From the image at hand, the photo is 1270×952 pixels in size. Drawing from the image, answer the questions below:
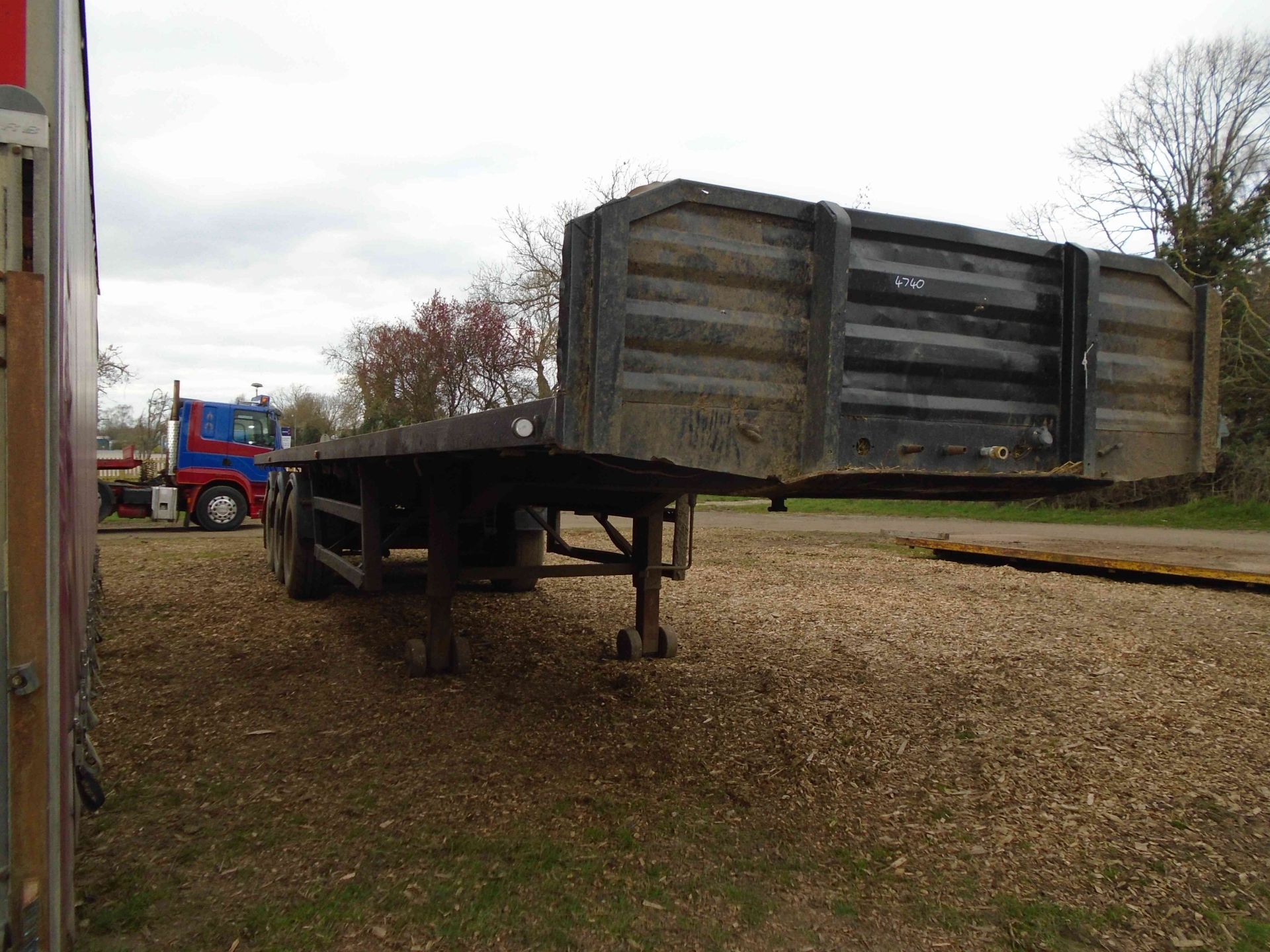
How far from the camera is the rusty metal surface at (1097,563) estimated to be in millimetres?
9062

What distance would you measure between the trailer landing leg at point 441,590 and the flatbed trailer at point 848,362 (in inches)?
45.7

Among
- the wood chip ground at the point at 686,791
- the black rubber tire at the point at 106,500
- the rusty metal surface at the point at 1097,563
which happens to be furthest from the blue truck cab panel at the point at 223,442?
the rusty metal surface at the point at 1097,563

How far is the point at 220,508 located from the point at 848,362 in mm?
16064

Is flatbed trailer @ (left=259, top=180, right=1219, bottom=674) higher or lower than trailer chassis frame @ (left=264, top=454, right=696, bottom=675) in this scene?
higher

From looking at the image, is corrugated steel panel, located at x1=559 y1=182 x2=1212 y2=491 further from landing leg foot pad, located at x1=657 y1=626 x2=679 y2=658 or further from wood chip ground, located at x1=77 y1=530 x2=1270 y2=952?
landing leg foot pad, located at x1=657 y1=626 x2=679 y2=658

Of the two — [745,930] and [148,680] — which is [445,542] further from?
→ [745,930]

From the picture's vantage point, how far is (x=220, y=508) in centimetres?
1661

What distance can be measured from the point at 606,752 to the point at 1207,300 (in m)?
3.02

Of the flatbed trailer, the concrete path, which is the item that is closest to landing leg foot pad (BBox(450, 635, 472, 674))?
the flatbed trailer

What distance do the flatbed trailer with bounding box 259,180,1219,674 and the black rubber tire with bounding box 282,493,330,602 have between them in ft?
15.3

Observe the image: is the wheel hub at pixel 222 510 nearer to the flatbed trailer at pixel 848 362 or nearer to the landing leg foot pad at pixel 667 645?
the landing leg foot pad at pixel 667 645

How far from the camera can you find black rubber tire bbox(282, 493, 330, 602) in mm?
7902

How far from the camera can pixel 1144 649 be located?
626 cm

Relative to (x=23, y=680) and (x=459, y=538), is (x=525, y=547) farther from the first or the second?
(x=23, y=680)
